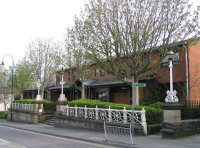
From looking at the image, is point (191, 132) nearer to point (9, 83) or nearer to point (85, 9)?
point (85, 9)

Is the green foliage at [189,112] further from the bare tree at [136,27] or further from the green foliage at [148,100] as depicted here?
the green foliage at [148,100]

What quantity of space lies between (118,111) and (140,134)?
199 cm

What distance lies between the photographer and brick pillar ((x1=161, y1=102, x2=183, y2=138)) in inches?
427

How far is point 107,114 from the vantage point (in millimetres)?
14477

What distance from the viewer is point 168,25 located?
14445 millimetres

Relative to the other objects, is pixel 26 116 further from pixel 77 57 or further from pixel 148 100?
pixel 148 100

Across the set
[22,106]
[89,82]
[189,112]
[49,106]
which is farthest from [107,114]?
[22,106]

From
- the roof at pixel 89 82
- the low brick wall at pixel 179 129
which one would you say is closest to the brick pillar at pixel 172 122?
the low brick wall at pixel 179 129

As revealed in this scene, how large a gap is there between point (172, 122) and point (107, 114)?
4623 millimetres

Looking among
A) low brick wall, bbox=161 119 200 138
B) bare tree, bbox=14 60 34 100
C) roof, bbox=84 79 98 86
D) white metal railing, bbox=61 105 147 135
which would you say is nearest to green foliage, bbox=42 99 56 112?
roof, bbox=84 79 98 86

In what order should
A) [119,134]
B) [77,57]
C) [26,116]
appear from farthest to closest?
[26,116]
[77,57]
[119,134]

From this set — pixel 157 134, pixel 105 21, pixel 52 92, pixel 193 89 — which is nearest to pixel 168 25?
pixel 105 21

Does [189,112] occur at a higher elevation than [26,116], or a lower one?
higher

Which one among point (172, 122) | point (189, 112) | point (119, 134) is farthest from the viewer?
point (189, 112)
